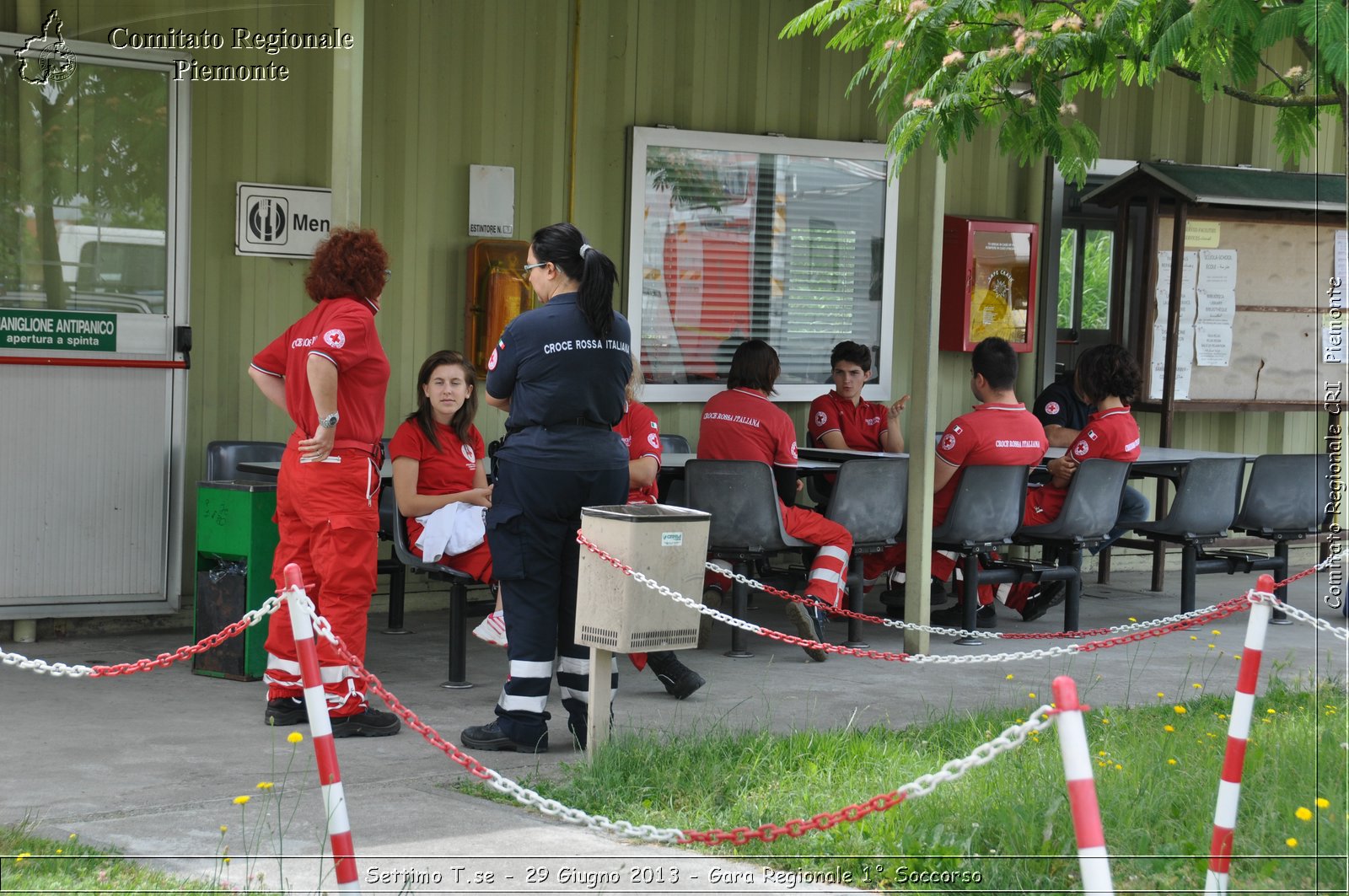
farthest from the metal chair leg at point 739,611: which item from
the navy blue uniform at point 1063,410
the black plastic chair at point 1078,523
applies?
the navy blue uniform at point 1063,410

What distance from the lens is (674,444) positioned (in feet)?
32.9

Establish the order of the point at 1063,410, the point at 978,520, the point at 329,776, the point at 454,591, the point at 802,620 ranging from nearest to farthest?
1. the point at 329,776
2. the point at 454,591
3. the point at 802,620
4. the point at 978,520
5. the point at 1063,410

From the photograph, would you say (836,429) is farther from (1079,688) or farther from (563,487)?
(563,487)

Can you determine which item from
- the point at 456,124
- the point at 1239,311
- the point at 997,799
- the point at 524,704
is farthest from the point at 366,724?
the point at 1239,311

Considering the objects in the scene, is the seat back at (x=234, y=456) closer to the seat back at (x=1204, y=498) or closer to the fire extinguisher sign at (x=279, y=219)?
the fire extinguisher sign at (x=279, y=219)

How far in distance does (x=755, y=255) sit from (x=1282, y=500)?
3.50 meters

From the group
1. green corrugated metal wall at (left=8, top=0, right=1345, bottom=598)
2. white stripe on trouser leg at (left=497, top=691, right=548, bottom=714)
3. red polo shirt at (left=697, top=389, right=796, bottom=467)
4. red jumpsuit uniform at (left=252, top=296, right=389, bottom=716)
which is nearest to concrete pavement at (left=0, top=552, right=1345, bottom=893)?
white stripe on trouser leg at (left=497, top=691, right=548, bottom=714)

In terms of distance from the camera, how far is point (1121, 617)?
9906 millimetres

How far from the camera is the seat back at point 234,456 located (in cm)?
831

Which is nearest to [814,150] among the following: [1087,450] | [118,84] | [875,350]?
[875,350]

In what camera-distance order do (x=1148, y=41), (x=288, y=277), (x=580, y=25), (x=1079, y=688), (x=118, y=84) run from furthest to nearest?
(x=580, y=25) < (x=288, y=277) < (x=118, y=84) < (x=1079, y=688) < (x=1148, y=41)

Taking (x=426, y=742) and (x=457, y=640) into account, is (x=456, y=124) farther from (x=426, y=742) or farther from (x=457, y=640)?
(x=426, y=742)

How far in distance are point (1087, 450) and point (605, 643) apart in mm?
4535

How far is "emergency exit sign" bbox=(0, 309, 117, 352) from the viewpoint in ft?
26.1
